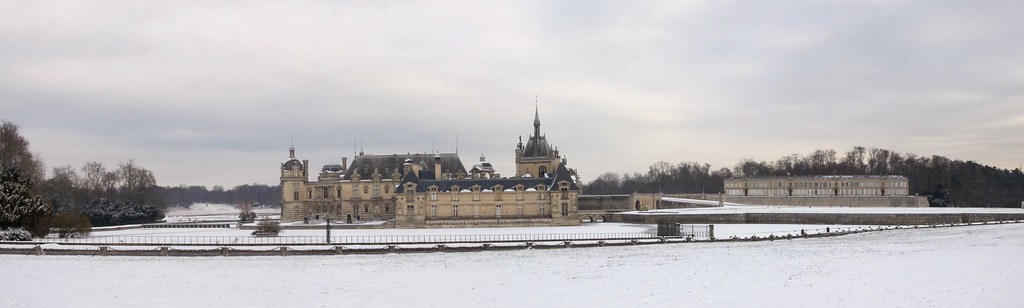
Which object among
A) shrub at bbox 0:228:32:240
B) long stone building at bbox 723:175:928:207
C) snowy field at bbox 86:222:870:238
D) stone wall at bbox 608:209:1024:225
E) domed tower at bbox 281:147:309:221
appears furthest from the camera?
long stone building at bbox 723:175:928:207

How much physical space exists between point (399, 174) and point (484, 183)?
11233 mm

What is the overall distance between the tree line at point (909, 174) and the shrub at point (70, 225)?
73.5 metres

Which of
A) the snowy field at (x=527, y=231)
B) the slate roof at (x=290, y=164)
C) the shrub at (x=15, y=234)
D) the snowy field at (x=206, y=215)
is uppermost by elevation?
the slate roof at (x=290, y=164)

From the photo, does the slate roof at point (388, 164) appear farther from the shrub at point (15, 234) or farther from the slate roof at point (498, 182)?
the shrub at point (15, 234)

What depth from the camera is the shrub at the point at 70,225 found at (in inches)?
2096

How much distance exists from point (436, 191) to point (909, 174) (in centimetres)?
6720

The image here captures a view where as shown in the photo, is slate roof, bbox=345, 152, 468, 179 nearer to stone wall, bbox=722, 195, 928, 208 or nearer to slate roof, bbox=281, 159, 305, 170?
slate roof, bbox=281, 159, 305, 170

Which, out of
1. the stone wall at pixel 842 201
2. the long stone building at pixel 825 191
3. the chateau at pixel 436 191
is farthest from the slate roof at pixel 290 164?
the stone wall at pixel 842 201

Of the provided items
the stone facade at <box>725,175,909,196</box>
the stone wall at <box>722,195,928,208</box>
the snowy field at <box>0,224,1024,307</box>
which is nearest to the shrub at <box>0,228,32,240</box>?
the snowy field at <box>0,224,1024,307</box>

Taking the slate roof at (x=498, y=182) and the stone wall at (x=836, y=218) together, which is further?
the slate roof at (x=498, y=182)

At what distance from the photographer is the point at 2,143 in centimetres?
6606

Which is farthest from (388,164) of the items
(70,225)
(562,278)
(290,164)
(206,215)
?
(206,215)

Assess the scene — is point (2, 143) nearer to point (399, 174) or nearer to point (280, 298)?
point (399, 174)

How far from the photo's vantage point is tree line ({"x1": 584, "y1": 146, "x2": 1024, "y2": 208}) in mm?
97688
